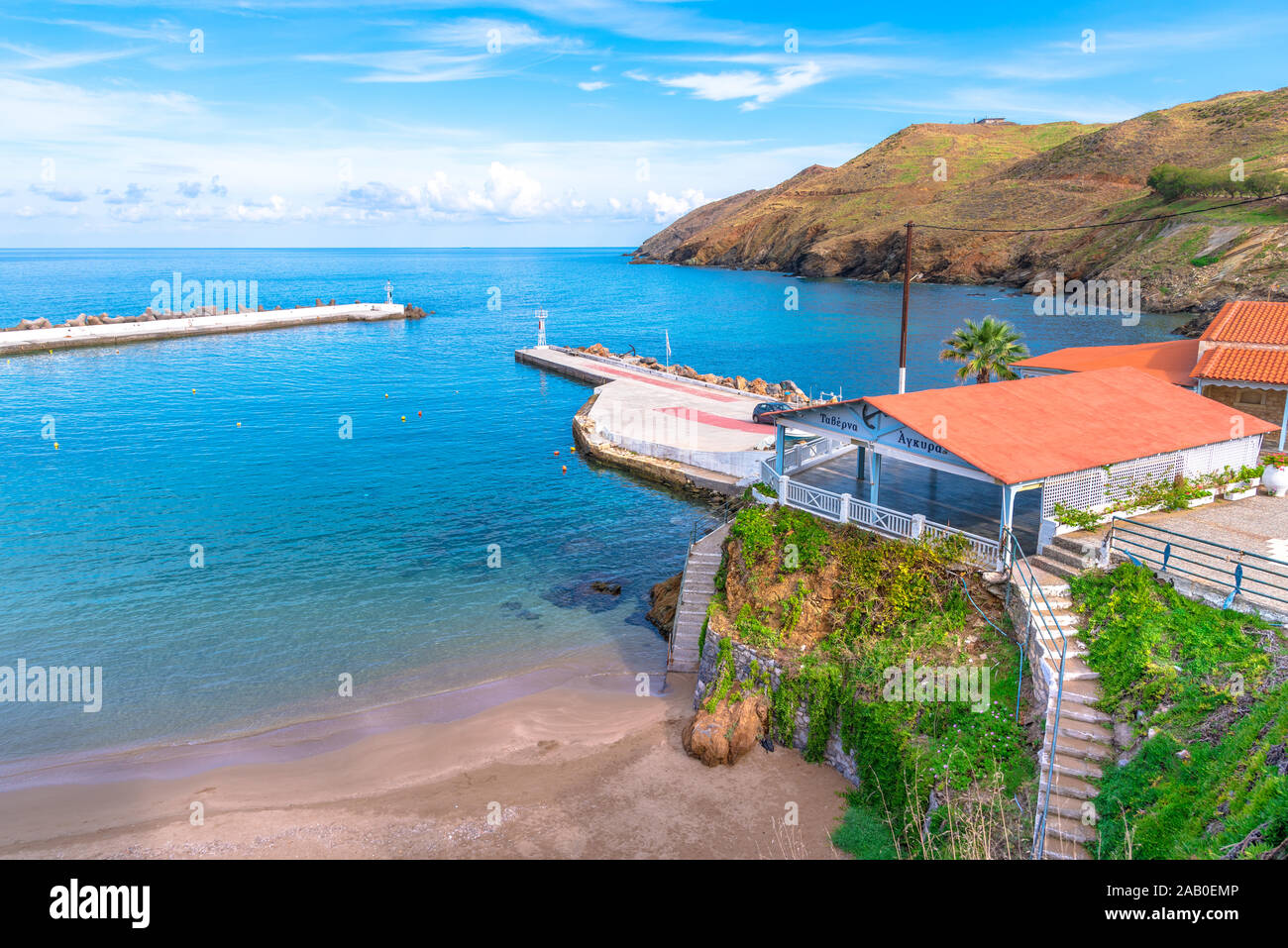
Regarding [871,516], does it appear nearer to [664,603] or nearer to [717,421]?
[664,603]

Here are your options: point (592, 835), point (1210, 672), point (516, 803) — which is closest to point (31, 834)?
point (516, 803)

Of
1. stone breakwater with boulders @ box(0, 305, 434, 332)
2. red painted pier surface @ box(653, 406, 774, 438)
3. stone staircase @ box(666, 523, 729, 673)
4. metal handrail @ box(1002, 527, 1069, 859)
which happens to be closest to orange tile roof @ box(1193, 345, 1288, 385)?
metal handrail @ box(1002, 527, 1069, 859)

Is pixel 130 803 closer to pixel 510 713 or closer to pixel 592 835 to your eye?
pixel 510 713

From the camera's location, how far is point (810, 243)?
177500 mm

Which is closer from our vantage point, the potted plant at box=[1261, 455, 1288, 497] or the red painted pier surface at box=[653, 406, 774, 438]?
the potted plant at box=[1261, 455, 1288, 497]

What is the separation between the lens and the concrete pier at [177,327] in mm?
79125

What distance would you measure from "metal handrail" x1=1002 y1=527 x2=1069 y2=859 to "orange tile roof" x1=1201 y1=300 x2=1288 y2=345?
15.9 metres

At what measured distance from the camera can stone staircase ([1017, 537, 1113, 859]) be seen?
39.7 ft

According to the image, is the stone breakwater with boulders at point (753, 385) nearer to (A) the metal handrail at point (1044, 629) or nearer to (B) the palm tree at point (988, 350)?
(B) the palm tree at point (988, 350)

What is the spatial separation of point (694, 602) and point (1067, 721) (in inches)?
399

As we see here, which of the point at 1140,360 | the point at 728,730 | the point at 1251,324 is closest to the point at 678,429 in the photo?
the point at 1140,360

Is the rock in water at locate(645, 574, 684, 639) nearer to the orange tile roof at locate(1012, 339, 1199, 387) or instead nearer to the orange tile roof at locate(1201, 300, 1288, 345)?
the orange tile roof at locate(1012, 339, 1199, 387)

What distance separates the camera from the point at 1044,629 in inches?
608

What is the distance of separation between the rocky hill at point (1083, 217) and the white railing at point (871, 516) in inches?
3200
